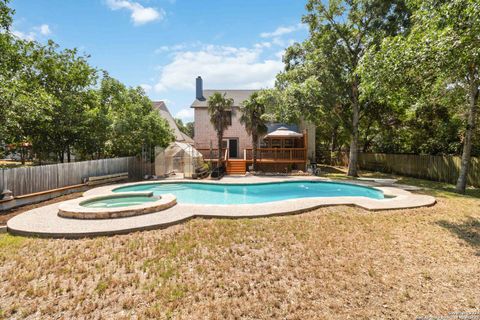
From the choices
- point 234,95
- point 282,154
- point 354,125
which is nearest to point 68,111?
point 282,154

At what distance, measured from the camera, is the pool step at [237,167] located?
63.5ft

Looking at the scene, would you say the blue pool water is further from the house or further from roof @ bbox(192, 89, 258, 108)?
roof @ bbox(192, 89, 258, 108)

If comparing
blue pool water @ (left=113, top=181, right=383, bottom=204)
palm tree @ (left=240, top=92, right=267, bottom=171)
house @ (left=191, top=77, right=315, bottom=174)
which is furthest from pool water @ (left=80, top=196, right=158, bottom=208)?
palm tree @ (left=240, top=92, right=267, bottom=171)

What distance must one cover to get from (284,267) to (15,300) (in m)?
4.55

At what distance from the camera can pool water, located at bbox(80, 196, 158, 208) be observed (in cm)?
971

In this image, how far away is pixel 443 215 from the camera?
7.64 meters

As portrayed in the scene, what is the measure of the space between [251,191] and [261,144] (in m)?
10.5

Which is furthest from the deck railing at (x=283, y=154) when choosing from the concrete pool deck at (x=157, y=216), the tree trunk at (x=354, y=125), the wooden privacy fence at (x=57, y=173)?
the wooden privacy fence at (x=57, y=173)

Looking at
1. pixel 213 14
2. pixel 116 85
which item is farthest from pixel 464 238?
pixel 116 85

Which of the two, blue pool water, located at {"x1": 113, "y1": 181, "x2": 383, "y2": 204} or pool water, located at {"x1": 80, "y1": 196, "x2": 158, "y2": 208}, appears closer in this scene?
pool water, located at {"x1": 80, "y1": 196, "x2": 158, "y2": 208}

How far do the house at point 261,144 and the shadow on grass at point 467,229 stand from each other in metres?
12.6

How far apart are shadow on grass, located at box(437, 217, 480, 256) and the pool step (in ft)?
45.3

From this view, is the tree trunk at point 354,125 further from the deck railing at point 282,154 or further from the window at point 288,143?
the window at point 288,143

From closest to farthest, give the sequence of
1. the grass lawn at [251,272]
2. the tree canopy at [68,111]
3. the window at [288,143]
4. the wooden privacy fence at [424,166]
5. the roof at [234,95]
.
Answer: the grass lawn at [251,272] → the wooden privacy fence at [424,166] → the tree canopy at [68,111] → the window at [288,143] → the roof at [234,95]
